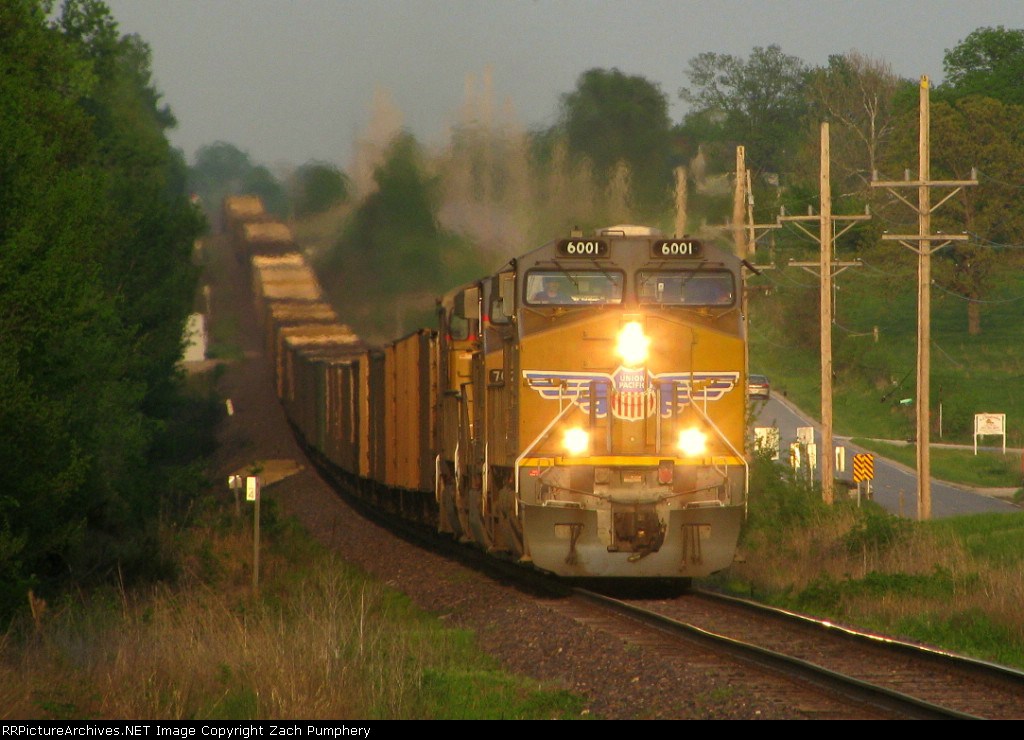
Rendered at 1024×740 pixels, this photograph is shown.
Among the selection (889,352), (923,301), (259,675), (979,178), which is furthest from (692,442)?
(979,178)

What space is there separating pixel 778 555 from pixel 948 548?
3096 mm

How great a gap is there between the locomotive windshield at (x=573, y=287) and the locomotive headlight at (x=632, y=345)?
42cm

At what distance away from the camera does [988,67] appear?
99.5m

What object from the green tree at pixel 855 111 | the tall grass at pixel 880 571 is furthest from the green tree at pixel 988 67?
the tall grass at pixel 880 571

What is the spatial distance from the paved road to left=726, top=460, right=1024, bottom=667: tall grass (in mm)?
10396

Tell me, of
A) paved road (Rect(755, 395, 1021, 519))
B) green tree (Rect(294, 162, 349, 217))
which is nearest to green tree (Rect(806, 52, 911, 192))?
paved road (Rect(755, 395, 1021, 519))

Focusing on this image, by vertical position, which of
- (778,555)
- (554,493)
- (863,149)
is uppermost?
(863,149)

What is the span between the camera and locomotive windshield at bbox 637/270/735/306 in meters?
16.0

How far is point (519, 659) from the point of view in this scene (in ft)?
42.2

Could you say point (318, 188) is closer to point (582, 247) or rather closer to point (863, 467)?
point (863, 467)

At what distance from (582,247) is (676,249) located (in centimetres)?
114

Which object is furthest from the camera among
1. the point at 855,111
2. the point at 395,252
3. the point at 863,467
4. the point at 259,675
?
the point at 855,111

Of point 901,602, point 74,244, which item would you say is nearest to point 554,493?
point 901,602

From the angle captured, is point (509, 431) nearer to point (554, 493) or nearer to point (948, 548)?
point (554, 493)
